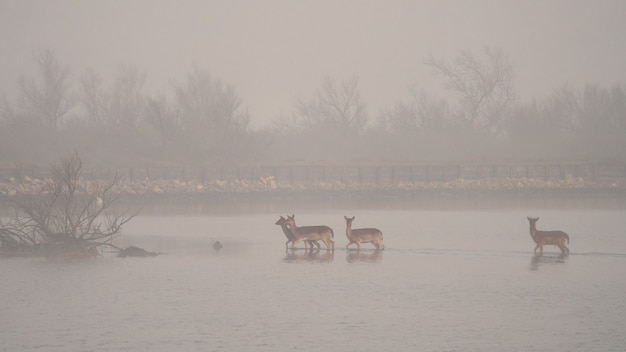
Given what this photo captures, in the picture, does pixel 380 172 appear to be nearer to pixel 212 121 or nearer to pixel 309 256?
pixel 212 121

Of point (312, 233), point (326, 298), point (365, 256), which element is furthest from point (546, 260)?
point (326, 298)

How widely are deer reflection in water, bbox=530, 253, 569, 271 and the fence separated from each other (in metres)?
44.6

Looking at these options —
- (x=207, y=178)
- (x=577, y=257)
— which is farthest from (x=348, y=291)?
(x=207, y=178)

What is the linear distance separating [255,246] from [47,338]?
49.5 feet

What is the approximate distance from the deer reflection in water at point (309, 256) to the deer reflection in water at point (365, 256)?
0.45 metres

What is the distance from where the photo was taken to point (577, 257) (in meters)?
26.8

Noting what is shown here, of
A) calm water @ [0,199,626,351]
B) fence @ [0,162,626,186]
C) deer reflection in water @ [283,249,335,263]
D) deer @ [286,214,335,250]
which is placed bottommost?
calm water @ [0,199,626,351]

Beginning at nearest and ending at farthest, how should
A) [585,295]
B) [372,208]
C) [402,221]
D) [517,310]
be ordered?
[517,310] → [585,295] → [402,221] → [372,208]

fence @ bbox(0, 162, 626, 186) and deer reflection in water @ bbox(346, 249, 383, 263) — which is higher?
fence @ bbox(0, 162, 626, 186)

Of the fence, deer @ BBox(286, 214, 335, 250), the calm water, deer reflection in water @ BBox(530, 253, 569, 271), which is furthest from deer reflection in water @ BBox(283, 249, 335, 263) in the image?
the fence

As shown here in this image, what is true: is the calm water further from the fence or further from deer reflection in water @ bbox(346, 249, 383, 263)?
the fence

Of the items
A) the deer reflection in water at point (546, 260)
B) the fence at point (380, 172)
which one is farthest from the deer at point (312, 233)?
the fence at point (380, 172)

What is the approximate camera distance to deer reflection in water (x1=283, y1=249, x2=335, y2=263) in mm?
26234

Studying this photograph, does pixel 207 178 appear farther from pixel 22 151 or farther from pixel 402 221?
pixel 402 221
